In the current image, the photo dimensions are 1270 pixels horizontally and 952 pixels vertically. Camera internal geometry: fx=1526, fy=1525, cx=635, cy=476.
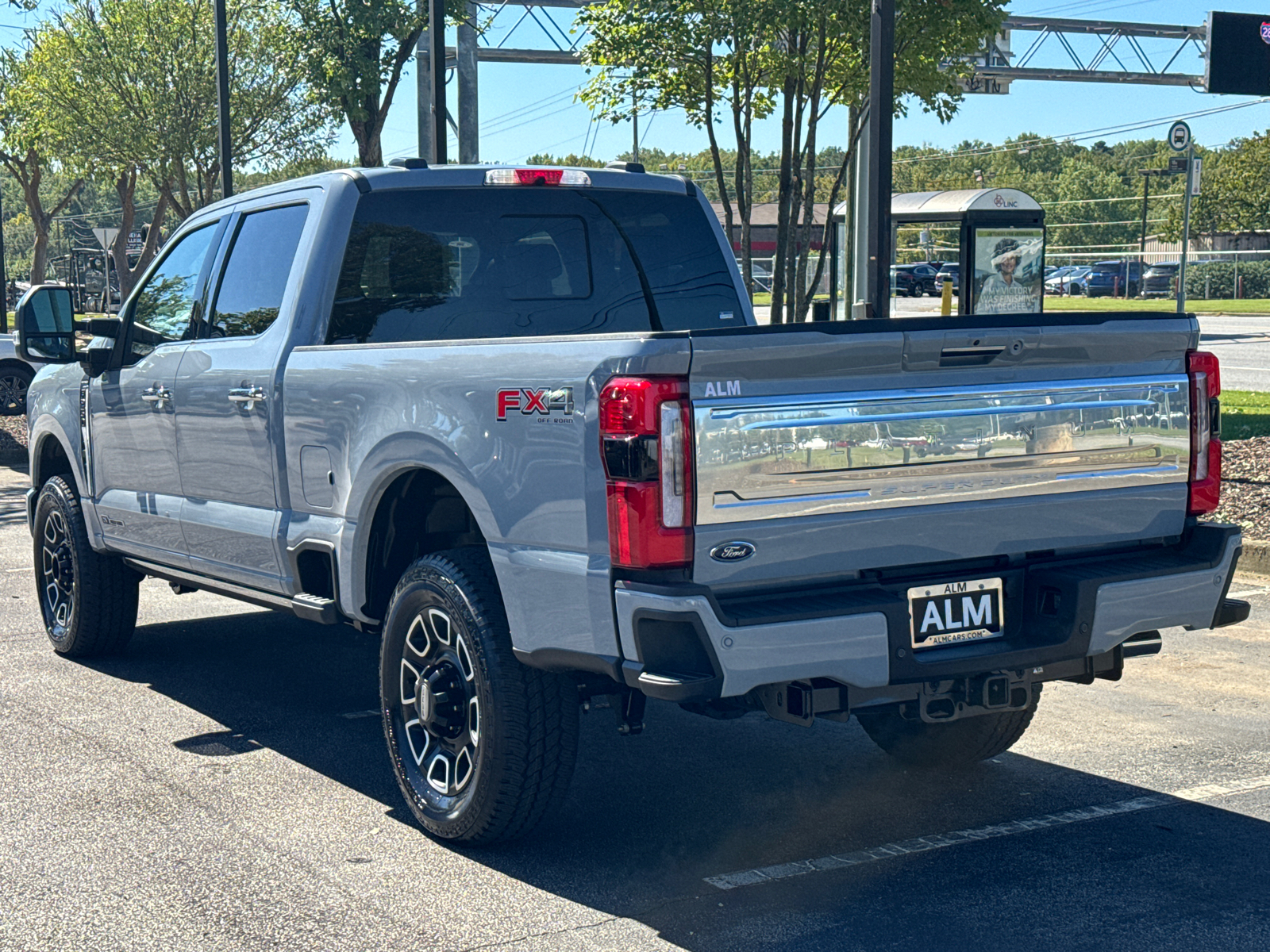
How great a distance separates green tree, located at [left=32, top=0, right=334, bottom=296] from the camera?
126 ft

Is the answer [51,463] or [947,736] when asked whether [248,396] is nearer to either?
[51,463]

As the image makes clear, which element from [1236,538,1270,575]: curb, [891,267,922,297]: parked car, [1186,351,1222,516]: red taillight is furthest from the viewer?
[891,267,922,297]: parked car

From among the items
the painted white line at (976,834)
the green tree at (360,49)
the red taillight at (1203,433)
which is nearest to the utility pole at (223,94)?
the green tree at (360,49)

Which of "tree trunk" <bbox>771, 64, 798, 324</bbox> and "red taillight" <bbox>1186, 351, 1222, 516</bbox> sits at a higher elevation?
"tree trunk" <bbox>771, 64, 798, 324</bbox>

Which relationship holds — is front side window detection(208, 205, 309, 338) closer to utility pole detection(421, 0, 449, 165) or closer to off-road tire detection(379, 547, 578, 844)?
off-road tire detection(379, 547, 578, 844)

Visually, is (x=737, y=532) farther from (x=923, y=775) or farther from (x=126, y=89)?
(x=126, y=89)

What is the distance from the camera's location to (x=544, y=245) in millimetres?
6121

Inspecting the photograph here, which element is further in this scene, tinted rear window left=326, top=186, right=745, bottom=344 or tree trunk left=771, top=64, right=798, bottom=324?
tree trunk left=771, top=64, right=798, bottom=324

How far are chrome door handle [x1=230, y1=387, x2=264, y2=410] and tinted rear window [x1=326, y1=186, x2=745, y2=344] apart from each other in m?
0.36

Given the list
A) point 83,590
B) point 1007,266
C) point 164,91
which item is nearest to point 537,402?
point 83,590

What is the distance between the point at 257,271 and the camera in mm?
6211

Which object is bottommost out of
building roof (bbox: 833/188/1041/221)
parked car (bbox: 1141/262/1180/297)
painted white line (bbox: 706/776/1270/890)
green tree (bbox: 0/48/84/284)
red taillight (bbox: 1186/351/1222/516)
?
painted white line (bbox: 706/776/1270/890)

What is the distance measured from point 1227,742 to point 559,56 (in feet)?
117

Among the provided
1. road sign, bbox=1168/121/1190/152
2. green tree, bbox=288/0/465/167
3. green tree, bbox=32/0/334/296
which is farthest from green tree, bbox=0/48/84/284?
road sign, bbox=1168/121/1190/152
